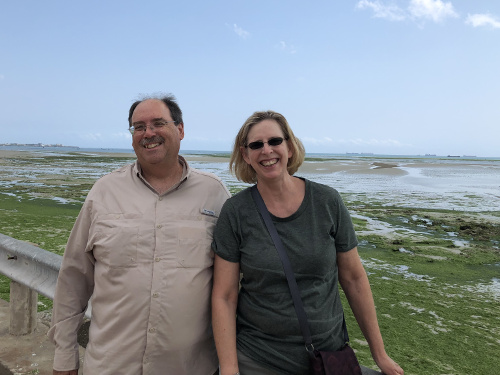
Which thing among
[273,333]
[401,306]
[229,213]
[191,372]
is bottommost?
[401,306]

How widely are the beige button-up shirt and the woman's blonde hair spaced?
30 centimetres

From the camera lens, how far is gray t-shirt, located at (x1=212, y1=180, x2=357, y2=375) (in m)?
1.90

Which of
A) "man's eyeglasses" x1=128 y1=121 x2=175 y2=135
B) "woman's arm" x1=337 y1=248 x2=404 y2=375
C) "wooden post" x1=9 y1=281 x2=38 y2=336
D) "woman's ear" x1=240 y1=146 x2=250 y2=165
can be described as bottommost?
"wooden post" x1=9 y1=281 x2=38 y2=336

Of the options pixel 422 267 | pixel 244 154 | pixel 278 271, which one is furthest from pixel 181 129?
pixel 422 267

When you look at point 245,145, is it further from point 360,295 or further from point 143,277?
point 360,295

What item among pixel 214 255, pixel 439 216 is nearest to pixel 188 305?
pixel 214 255

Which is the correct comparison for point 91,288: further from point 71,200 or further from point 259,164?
point 71,200

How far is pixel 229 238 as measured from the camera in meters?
1.97

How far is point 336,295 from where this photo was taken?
6.68 feet

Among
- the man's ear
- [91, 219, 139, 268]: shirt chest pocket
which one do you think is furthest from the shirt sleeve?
the man's ear

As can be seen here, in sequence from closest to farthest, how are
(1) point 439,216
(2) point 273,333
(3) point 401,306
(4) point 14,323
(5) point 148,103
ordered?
(2) point 273,333
(5) point 148,103
(4) point 14,323
(3) point 401,306
(1) point 439,216

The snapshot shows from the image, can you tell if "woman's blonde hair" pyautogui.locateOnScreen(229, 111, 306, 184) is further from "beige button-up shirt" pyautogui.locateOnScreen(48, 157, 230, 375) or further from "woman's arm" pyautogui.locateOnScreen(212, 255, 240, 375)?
→ "woman's arm" pyautogui.locateOnScreen(212, 255, 240, 375)

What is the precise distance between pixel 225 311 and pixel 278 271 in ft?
1.16

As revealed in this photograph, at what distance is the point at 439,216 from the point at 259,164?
1344 cm
